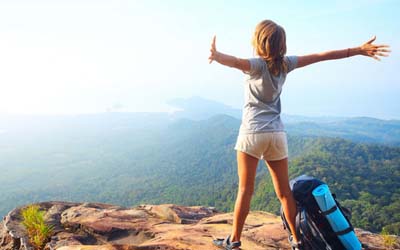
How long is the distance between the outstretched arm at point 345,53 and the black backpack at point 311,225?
4.32 feet

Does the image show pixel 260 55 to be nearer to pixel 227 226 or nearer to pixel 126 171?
pixel 227 226

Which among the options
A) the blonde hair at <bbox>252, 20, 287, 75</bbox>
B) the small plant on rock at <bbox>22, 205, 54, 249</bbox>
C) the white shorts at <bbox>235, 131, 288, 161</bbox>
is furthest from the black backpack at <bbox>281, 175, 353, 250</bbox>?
the small plant on rock at <bbox>22, 205, 54, 249</bbox>

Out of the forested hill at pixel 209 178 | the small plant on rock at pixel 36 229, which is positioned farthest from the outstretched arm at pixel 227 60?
the forested hill at pixel 209 178

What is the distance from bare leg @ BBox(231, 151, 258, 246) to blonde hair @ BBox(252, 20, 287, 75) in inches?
34.9

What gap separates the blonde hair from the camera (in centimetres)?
322

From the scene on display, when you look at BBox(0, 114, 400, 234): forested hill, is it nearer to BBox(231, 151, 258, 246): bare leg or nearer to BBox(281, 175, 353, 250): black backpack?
BBox(281, 175, 353, 250): black backpack

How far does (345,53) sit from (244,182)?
5.71 ft

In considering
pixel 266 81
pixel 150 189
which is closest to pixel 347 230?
pixel 266 81

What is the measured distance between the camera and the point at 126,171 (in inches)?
6457

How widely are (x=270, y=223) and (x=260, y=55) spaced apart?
3629mm

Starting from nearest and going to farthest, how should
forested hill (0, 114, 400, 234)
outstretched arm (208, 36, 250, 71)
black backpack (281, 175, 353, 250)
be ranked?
outstretched arm (208, 36, 250, 71) < black backpack (281, 175, 353, 250) < forested hill (0, 114, 400, 234)

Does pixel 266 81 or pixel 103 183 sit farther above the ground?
pixel 266 81

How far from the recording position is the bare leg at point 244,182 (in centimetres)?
357

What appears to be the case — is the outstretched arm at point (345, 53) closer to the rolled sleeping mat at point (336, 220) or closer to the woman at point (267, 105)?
the woman at point (267, 105)
